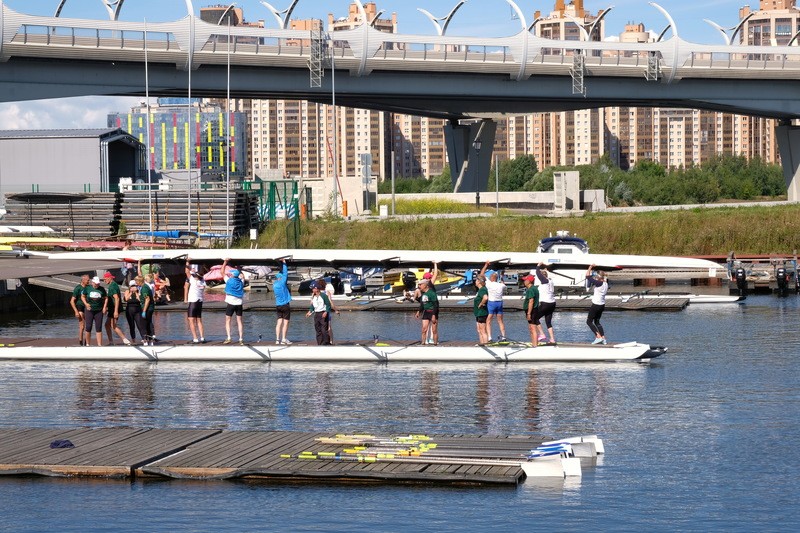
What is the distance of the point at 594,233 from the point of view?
64.7m

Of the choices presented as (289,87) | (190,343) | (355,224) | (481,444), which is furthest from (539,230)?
(481,444)

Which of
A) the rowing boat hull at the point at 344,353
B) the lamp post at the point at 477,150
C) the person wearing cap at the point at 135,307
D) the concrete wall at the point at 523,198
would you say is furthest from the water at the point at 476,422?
the concrete wall at the point at 523,198

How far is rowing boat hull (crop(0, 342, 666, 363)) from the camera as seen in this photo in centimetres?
2850

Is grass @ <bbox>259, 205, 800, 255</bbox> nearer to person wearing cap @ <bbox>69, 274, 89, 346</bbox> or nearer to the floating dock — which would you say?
person wearing cap @ <bbox>69, 274, 89, 346</bbox>

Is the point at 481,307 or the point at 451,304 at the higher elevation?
the point at 481,307

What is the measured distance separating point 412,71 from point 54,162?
22.6m

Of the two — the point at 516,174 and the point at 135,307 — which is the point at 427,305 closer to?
the point at 135,307

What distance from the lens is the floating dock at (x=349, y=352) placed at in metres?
28.5

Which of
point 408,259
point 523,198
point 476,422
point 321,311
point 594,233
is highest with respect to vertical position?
point 523,198

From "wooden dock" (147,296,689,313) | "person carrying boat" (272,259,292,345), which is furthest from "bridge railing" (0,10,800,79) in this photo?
"person carrying boat" (272,259,292,345)

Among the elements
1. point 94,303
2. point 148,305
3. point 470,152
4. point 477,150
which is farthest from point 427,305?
point 470,152

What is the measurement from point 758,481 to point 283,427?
7931mm

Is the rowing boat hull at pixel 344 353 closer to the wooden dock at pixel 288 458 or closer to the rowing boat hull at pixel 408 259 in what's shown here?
the rowing boat hull at pixel 408 259

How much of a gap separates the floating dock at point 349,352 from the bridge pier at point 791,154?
63964 mm
